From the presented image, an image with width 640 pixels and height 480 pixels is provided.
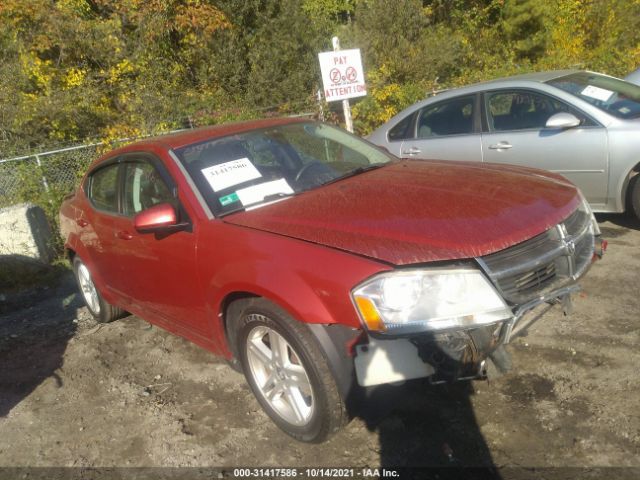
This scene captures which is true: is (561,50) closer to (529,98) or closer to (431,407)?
(529,98)

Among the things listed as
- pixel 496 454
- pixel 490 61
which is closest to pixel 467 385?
pixel 496 454

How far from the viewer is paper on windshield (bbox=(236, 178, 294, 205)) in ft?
10.4

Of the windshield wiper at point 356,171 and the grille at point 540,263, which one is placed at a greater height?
the windshield wiper at point 356,171

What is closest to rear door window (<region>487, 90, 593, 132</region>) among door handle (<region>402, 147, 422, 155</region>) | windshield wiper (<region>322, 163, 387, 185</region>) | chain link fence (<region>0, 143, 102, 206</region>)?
door handle (<region>402, 147, 422, 155</region>)

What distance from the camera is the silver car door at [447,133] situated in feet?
18.9

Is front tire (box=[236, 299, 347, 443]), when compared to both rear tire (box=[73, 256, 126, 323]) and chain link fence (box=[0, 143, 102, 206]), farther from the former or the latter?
chain link fence (box=[0, 143, 102, 206])

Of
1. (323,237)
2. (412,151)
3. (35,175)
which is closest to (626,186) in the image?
(412,151)

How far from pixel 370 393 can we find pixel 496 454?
68 cm

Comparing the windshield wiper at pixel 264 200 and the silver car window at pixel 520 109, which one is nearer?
the windshield wiper at pixel 264 200

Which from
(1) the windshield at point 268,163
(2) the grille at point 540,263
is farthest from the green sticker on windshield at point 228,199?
(2) the grille at point 540,263

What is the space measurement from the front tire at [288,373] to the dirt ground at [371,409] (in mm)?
147

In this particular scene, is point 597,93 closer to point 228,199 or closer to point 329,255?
point 228,199

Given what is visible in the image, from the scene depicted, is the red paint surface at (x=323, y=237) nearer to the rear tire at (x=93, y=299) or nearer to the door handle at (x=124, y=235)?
the door handle at (x=124, y=235)

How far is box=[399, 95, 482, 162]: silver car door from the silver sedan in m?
0.01
